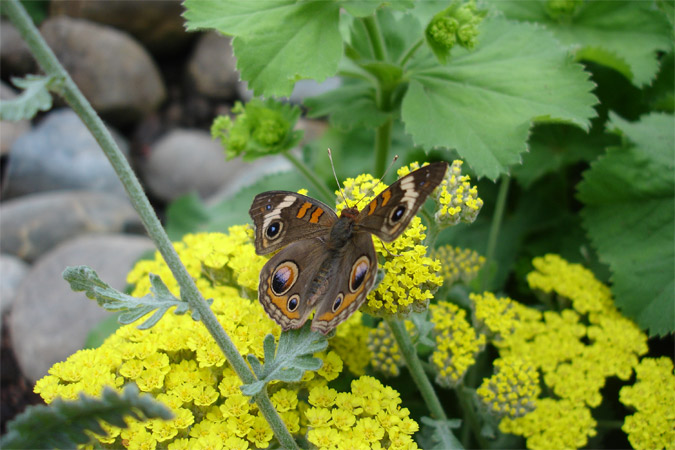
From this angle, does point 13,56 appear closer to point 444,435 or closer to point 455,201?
point 455,201

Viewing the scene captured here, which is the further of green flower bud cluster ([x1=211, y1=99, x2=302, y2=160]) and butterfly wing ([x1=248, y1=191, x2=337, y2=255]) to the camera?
green flower bud cluster ([x1=211, y1=99, x2=302, y2=160])

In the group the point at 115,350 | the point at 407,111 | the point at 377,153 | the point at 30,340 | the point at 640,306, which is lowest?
the point at 30,340

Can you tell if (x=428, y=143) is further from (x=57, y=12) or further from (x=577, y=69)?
(x=57, y=12)

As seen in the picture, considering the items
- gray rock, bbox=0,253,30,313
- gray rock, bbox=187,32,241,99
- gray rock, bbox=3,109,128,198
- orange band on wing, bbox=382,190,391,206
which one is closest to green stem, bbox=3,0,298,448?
orange band on wing, bbox=382,190,391,206

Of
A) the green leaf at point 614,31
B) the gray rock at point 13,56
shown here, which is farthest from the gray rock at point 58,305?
the gray rock at point 13,56

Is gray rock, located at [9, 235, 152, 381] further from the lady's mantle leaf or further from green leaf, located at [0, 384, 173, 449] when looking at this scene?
green leaf, located at [0, 384, 173, 449]

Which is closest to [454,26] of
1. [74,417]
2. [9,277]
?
[74,417]

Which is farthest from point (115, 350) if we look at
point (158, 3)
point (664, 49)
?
point (158, 3)
